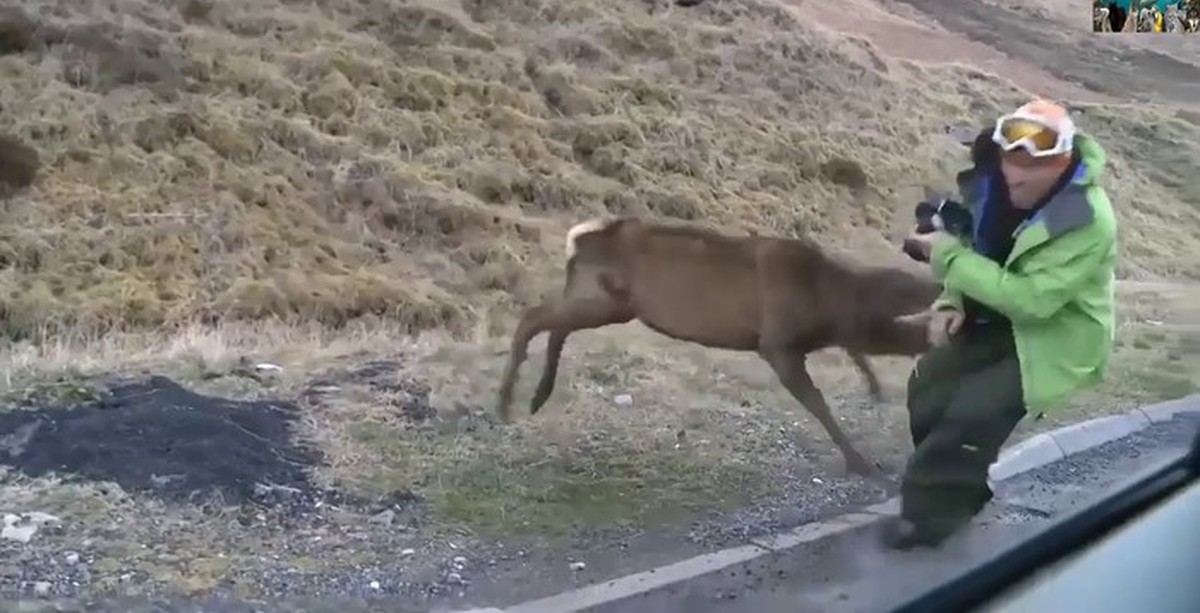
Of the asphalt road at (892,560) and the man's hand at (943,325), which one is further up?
the man's hand at (943,325)

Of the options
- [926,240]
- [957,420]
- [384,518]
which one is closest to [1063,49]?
[926,240]

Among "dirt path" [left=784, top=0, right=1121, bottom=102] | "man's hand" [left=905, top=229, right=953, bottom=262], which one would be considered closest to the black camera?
"man's hand" [left=905, top=229, right=953, bottom=262]

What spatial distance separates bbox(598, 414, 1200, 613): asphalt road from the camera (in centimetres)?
216

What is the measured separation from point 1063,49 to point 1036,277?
2.43 feet

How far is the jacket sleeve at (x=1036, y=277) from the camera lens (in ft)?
7.38

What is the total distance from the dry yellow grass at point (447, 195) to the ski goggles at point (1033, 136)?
0.40 ft

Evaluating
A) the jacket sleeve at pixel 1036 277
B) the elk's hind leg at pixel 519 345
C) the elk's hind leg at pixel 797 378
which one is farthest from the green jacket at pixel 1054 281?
the elk's hind leg at pixel 519 345

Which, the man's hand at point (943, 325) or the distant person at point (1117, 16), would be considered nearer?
the man's hand at point (943, 325)

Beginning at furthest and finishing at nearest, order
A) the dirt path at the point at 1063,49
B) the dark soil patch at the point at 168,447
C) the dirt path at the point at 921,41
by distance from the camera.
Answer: the dirt path at the point at 1063,49
the dirt path at the point at 921,41
the dark soil patch at the point at 168,447

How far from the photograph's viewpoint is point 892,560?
94.2 inches

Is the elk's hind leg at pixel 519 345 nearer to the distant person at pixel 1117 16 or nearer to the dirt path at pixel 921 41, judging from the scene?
the dirt path at pixel 921 41

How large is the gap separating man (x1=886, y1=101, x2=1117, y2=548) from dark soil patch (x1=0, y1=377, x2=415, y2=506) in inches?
37.4

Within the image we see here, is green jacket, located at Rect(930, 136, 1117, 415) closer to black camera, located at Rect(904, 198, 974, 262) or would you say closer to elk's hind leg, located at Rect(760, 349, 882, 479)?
black camera, located at Rect(904, 198, 974, 262)

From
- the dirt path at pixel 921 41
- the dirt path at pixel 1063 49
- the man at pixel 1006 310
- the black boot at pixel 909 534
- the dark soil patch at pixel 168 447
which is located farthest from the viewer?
the dirt path at pixel 1063 49
